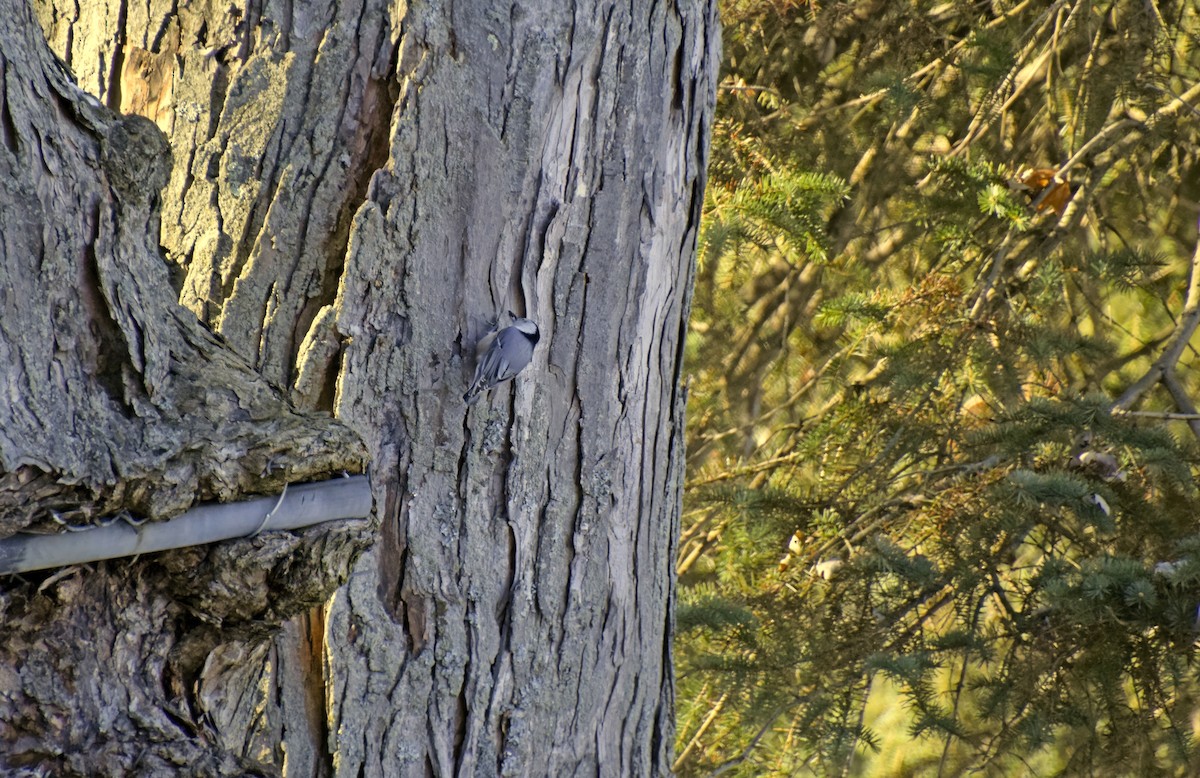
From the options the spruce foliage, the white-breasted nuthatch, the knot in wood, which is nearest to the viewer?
the knot in wood

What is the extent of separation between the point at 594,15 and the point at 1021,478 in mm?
1306

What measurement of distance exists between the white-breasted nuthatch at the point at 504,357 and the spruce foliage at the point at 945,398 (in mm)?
1120

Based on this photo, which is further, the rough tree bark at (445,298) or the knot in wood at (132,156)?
the rough tree bark at (445,298)

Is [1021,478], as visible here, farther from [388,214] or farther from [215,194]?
[215,194]

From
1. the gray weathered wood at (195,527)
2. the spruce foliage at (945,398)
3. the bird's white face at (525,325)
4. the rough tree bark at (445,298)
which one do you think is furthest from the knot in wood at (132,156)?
the spruce foliage at (945,398)

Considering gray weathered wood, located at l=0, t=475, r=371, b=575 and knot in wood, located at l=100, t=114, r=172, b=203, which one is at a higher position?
knot in wood, located at l=100, t=114, r=172, b=203

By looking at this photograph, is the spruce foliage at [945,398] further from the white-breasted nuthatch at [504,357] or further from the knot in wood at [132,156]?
the knot in wood at [132,156]

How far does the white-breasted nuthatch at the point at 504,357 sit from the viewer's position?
118 centimetres

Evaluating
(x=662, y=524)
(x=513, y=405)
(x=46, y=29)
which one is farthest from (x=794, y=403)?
(x=46, y=29)

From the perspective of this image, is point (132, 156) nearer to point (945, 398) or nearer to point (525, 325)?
point (525, 325)

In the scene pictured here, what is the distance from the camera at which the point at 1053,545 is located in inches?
93.1

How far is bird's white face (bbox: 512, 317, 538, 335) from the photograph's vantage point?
3.97ft

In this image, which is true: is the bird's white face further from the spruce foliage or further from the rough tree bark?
the spruce foliage

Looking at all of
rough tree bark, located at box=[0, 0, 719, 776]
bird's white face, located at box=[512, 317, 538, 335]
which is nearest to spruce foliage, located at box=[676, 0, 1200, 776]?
rough tree bark, located at box=[0, 0, 719, 776]
